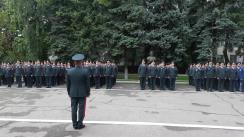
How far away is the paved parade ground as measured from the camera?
10.0 metres

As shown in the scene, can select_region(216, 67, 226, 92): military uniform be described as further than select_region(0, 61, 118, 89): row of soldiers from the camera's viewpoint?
No

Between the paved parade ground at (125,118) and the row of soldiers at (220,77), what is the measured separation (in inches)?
254

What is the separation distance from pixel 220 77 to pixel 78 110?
48.8 feet

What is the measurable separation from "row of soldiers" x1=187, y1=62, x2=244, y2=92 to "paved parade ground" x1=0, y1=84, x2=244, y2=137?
6.46m

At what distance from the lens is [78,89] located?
34.1 ft

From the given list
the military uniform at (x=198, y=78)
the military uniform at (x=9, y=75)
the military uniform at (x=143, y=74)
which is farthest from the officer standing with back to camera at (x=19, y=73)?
the military uniform at (x=198, y=78)

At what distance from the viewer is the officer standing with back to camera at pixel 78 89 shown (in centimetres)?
1032

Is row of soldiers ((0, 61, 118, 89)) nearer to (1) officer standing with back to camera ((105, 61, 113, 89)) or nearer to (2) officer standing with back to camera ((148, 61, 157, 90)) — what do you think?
(1) officer standing with back to camera ((105, 61, 113, 89))

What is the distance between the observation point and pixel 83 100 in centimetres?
1050

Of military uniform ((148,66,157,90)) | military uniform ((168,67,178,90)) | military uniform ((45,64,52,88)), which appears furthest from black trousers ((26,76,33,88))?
military uniform ((168,67,178,90))

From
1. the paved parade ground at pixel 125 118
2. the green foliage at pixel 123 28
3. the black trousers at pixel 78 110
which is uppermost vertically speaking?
the green foliage at pixel 123 28

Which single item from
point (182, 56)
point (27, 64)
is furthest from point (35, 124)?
point (182, 56)

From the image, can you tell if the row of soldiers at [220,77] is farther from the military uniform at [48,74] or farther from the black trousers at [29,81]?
the black trousers at [29,81]

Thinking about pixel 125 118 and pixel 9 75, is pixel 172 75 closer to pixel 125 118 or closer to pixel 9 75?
pixel 9 75
